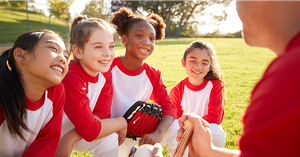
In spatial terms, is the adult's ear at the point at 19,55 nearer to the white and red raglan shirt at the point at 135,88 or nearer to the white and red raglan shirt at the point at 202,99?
the white and red raglan shirt at the point at 135,88

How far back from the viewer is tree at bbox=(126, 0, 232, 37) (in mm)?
32237

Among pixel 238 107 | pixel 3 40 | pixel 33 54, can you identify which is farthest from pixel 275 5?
pixel 3 40

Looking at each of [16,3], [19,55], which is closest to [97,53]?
[19,55]

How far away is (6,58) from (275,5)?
5.69 ft

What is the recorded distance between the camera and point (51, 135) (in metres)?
1.69

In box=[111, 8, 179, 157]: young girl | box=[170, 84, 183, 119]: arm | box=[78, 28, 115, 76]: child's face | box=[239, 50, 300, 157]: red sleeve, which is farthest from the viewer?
box=[170, 84, 183, 119]: arm

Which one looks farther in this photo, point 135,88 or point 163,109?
point 135,88

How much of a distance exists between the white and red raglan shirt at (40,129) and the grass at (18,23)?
1527 centimetres

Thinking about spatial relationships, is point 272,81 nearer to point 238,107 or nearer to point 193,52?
point 193,52

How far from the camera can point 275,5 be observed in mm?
755

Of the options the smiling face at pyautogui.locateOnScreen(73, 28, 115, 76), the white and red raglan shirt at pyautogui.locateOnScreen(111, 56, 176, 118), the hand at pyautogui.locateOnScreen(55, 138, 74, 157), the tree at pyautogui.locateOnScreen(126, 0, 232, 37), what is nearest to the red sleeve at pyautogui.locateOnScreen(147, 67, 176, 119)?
the white and red raglan shirt at pyautogui.locateOnScreen(111, 56, 176, 118)

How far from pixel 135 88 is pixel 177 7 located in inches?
1317

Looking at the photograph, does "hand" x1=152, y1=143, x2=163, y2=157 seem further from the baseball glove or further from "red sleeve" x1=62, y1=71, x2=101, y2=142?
the baseball glove

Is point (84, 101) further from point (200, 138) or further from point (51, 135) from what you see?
point (200, 138)
